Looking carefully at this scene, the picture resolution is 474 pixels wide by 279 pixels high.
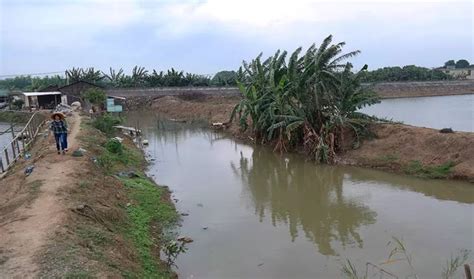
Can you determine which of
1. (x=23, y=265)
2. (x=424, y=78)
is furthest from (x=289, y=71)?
(x=424, y=78)

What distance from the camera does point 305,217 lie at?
12.3 metres

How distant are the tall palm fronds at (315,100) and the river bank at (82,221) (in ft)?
26.1

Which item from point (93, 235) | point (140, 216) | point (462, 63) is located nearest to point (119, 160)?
point (140, 216)

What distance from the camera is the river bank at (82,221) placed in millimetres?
6848

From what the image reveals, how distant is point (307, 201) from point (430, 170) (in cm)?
573

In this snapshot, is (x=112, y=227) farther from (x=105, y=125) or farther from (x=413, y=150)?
(x=105, y=125)

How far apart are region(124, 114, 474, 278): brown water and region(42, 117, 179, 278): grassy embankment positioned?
77cm

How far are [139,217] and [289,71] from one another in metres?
12.7

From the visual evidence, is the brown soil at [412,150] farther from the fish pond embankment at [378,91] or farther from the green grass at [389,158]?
the fish pond embankment at [378,91]

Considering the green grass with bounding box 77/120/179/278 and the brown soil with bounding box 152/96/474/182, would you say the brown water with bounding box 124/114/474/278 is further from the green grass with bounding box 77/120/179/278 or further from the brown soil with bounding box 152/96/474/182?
the brown soil with bounding box 152/96/474/182

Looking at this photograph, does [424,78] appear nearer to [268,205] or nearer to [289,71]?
[289,71]

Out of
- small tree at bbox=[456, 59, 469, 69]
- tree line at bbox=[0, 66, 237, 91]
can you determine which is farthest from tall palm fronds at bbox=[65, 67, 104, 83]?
small tree at bbox=[456, 59, 469, 69]

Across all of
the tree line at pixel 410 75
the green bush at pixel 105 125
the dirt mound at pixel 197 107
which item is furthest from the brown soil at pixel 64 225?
the tree line at pixel 410 75

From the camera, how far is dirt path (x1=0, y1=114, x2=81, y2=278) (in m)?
6.81
